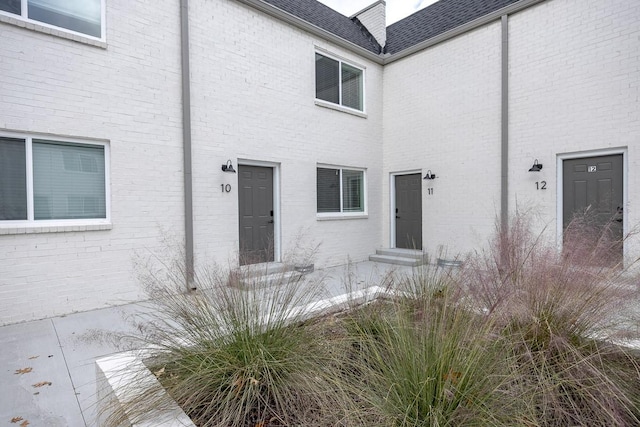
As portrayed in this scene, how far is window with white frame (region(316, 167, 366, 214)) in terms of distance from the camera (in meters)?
8.01

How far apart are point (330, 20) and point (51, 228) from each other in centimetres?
757

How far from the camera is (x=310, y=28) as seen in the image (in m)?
7.43

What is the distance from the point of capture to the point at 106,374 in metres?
2.02

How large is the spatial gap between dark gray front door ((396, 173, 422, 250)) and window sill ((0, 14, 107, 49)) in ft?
22.3

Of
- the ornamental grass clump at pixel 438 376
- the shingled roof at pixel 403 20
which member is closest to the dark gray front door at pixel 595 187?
the shingled roof at pixel 403 20

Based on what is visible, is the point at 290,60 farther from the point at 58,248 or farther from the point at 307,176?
the point at 58,248

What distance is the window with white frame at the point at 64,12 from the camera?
14.3 ft

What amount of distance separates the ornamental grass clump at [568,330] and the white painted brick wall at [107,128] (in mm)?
4777

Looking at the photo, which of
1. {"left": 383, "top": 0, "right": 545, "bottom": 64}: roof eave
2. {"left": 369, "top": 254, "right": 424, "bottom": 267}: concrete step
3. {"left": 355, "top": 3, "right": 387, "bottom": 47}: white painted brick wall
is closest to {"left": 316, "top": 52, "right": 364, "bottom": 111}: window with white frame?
{"left": 383, "top": 0, "right": 545, "bottom": 64}: roof eave

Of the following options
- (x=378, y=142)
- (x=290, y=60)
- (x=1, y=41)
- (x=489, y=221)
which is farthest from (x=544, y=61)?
(x=1, y=41)

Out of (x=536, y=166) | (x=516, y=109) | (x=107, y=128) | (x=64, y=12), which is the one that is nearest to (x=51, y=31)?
(x=64, y=12)

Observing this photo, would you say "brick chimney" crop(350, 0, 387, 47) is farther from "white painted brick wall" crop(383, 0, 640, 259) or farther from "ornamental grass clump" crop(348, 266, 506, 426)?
"ornamental grass clump" crop(348, 266, 506, 426)

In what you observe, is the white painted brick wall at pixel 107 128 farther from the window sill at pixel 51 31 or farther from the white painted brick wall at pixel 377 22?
the white painted brick wall at pixel 377 22

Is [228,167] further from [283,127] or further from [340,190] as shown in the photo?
[340,190]
